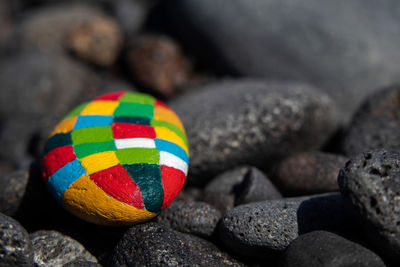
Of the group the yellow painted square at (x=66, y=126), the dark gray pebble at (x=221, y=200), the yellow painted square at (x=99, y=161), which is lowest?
the dark gray pebble at (x=221, y=200)

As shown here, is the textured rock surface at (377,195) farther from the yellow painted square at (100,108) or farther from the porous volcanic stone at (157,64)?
the porous volcanic stone at (157,64)

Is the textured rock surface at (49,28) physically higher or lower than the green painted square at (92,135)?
lower

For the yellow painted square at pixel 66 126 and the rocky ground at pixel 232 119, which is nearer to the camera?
the rocky ground at pixel 232 119

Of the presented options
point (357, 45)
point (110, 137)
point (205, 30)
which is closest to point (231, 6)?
point (205, 30)

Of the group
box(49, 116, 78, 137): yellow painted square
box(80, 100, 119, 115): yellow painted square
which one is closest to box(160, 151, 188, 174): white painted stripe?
box(80, 100, 119, 115): yellow painted square

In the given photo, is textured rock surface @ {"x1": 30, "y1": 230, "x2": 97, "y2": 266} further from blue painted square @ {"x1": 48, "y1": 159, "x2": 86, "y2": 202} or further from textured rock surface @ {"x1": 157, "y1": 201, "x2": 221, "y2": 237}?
textured rock surface @ {"x1": 157, "y1": 201, "x2": 221, "y2": 237}

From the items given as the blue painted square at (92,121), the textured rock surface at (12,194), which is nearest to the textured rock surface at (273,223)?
the blue painted square at (92,121)

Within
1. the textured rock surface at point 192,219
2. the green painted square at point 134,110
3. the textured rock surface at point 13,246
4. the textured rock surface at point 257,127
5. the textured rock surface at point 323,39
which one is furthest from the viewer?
the textured rock surface at point 323,39
